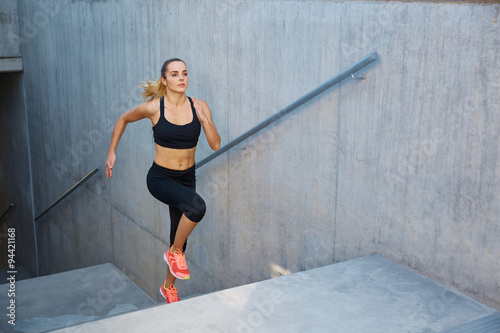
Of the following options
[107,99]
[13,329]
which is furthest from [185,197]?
[107,99]

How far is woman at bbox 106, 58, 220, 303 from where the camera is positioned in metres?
3.62

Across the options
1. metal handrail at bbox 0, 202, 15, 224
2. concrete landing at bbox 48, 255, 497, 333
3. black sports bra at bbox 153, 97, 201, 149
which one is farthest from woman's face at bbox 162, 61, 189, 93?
metal handrail at bbox 0, 202, 15, 224

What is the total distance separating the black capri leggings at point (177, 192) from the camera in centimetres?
356

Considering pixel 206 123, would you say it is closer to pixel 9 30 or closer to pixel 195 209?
pixel 195 209

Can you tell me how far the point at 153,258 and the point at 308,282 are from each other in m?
3.69

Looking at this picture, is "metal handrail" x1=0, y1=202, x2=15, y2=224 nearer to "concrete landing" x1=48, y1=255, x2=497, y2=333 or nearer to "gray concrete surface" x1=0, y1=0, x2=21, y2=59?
"gray concrete surface" x1=0, y1=0, x2=21, y2=59

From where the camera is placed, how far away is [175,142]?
12.2ft

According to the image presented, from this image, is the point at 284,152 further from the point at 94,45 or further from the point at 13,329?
the point at 94,45

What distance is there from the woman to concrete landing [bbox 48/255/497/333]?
0.72m

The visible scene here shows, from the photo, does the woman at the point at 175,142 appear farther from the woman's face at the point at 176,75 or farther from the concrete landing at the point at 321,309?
the concrete landing at the point at 321,309

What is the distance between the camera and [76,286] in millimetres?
6523

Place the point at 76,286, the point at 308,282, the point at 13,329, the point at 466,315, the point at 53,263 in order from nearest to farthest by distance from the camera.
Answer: the point at 466,315 < the point at 308,282 < the point at 13,329 < the point at 76,286 < the point at 53,263

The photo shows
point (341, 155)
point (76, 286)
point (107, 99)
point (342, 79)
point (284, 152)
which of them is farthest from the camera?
point (107, 99)

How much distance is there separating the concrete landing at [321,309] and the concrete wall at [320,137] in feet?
0.61
